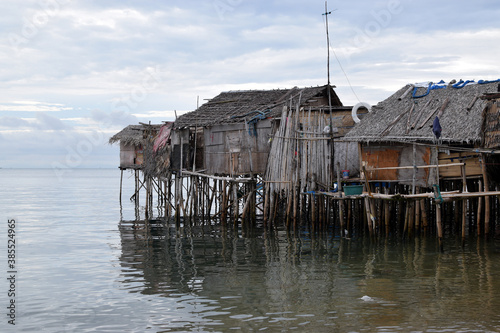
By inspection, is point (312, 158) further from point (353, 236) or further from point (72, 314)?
point (72, 314)

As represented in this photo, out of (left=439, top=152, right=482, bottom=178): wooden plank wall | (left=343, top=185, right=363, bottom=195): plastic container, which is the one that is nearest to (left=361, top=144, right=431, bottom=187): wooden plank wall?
(left=439, top=152, right=482, bottom=178): wooden plank wall

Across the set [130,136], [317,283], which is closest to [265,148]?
[317,283]

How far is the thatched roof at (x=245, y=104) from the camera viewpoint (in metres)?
23.1

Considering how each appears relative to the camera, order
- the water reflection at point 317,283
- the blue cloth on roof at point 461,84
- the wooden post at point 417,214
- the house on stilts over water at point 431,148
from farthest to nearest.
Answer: the blue cloth on roof at point 461,84 < the wooden post at point 417,214 < the house on stilts over water at point 431,148 < the water reflection at point 317,283

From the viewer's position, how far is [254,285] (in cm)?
1280

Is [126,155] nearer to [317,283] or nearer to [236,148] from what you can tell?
[236,148]

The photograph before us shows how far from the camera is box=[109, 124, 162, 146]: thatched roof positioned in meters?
33.9

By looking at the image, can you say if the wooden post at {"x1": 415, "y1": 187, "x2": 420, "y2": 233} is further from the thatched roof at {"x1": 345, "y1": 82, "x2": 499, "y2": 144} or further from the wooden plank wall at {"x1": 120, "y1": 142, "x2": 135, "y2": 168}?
the wooden plank wall at {"x1": 120, "y1": 142, "x2": 135, "y2": 168}

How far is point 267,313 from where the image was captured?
10578mm

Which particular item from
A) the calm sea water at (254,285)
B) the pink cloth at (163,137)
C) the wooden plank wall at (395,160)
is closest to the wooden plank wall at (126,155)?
the pink cloth at (163,137)

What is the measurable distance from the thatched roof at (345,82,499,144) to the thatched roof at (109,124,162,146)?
1733cm

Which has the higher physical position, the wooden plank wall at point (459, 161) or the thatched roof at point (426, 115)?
the thatched roof at point (426, 115)

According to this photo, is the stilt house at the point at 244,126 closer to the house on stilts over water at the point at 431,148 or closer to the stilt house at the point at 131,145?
the house on stilts over water at the point at 431,148

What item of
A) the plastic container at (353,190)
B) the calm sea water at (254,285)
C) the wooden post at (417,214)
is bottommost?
the calm sea water at (254,285)
